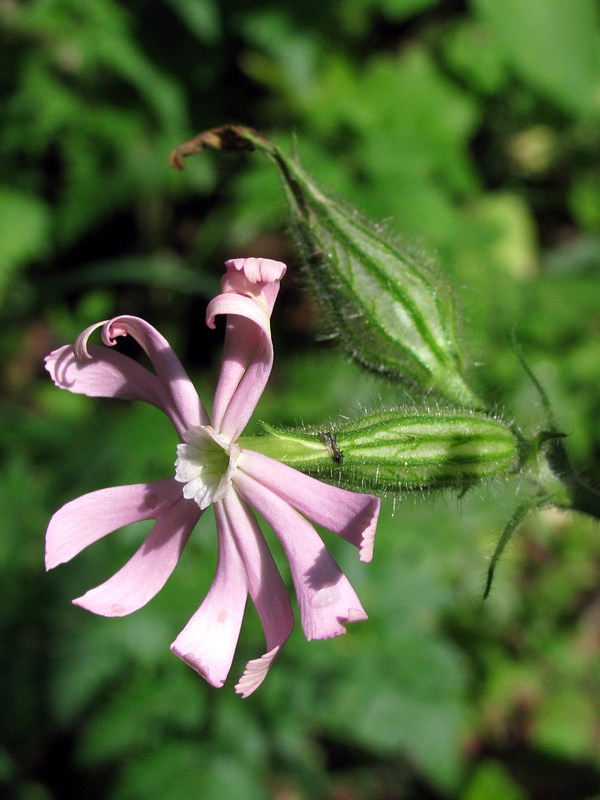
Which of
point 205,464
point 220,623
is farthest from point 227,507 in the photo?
point 220,623

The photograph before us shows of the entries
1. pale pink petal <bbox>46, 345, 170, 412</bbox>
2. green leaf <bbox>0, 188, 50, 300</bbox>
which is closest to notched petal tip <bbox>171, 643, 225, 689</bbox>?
pale pink petal <bbox>46, 345, 170, 412</bbox>

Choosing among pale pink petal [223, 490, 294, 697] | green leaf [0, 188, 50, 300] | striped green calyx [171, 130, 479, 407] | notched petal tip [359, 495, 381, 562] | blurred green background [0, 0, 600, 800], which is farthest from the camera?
green leaf [0, 188, 50, 300]

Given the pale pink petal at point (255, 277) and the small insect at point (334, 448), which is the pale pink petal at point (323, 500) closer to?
the small insect at point (334, 448)

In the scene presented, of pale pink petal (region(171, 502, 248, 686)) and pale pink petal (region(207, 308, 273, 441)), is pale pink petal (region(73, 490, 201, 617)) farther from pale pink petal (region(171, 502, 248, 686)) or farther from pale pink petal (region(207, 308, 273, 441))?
pale pink petal (region(207, 308, 273, 441))

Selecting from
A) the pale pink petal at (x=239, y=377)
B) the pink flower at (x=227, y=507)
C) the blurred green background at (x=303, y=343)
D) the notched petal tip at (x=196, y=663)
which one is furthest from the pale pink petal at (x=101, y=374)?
the blurred green background at (x=303, y=343)

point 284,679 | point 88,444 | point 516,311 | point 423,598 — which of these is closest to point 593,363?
point 516,311

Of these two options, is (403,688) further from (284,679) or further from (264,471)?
(264,471)

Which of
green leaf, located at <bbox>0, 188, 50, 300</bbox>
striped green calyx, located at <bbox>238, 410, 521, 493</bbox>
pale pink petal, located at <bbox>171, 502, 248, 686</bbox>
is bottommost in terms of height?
pale pink petal, located at <bbox>171, 502, 248, 686</bbox>
